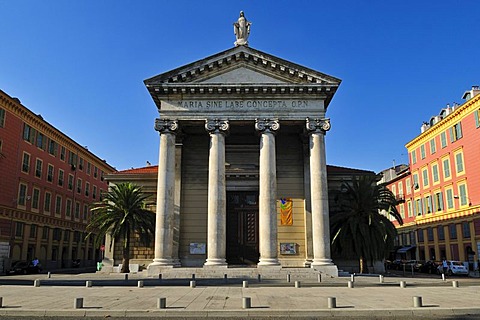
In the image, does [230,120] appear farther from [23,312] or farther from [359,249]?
[23,312]

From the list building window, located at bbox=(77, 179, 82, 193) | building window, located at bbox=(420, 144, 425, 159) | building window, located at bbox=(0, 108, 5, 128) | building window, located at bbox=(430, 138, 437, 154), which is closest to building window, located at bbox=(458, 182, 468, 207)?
building window, located at bbox=(430, 138, 437, 154)

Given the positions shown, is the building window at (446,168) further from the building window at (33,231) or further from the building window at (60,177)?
the building window at (60,177)

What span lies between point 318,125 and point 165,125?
10541 mm

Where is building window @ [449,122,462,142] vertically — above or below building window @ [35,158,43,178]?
above

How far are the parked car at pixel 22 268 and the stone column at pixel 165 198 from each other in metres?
17.4

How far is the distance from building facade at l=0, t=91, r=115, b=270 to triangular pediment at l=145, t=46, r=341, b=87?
19442mm

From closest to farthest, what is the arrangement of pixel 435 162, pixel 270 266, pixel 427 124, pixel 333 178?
pixel 270 266
pixel 333 178
pixel 435 162
pixel 427 124

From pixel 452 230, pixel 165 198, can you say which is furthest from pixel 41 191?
pixel 452 230

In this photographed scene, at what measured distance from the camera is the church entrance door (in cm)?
3067

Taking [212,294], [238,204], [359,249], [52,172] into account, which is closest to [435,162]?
[359,249]

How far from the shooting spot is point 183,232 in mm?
30438

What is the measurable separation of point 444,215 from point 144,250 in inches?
1318

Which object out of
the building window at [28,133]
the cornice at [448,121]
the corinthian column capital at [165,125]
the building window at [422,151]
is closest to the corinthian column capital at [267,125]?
the corinthian column capital at [165,125]

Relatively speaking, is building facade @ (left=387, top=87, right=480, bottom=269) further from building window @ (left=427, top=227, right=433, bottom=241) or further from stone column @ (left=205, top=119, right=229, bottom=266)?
stone column @ (left=205, top=119, right=229, bottom=266)
